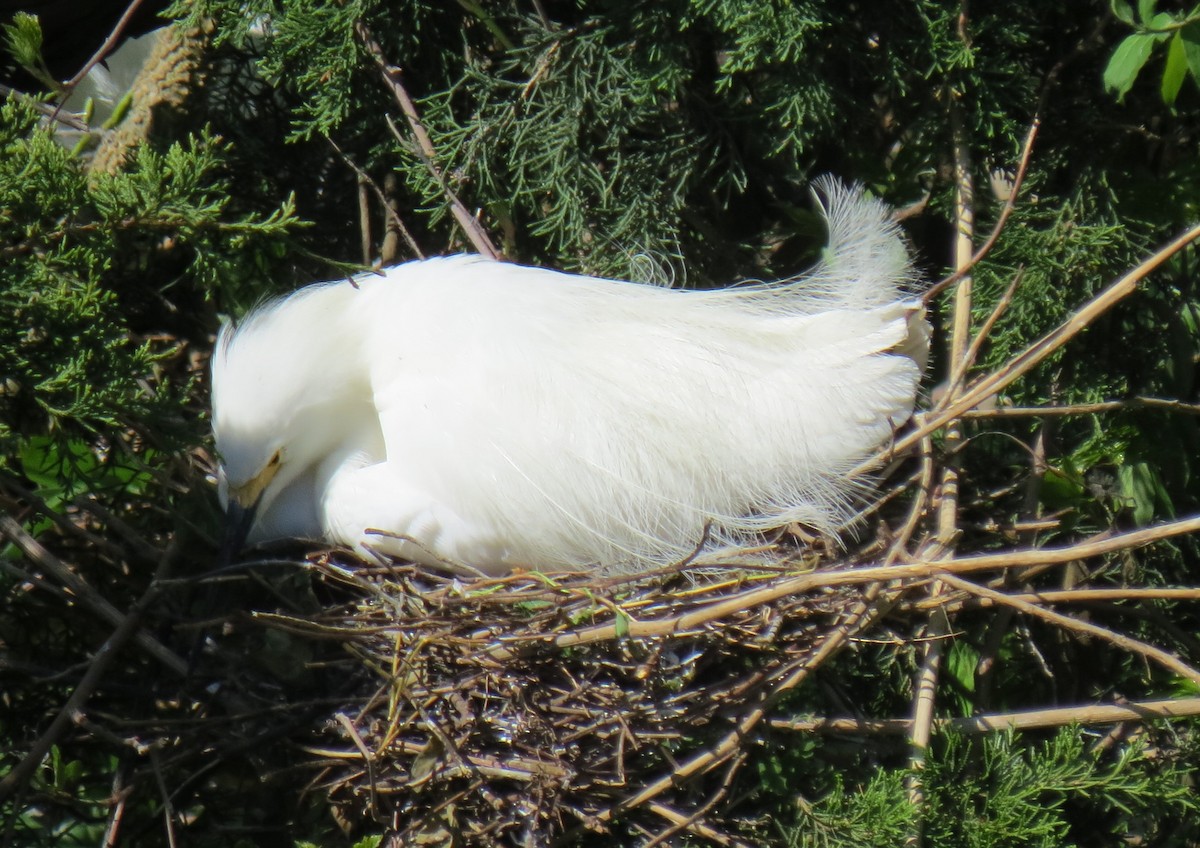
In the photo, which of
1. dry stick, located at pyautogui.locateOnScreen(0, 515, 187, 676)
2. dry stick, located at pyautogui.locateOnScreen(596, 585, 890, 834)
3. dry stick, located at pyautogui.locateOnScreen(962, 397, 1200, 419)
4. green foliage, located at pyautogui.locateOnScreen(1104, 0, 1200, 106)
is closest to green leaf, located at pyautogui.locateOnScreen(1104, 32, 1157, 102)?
green foliage, located at pyautogui.locateOnScreen(1104, 0, 1200, 106)

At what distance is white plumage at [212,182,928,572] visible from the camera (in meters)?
1.85

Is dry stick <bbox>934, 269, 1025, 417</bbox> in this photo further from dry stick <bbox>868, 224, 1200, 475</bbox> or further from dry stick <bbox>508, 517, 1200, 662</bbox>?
dry stick <bbox>508, 517, 1200, 662</bbox>

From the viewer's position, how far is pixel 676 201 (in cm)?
213

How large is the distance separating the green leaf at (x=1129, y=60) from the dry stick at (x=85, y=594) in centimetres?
167

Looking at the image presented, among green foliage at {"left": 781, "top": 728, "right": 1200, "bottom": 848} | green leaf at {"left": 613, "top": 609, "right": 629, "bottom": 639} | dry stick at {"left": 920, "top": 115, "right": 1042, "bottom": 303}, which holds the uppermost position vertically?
dry stick at {"left": 920, "top": 115, "right": 1042, "bottom": 303}

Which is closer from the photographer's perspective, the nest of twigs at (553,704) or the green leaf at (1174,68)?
the green leaf at (1174,68)

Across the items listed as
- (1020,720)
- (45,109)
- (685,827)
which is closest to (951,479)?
(1020,720)

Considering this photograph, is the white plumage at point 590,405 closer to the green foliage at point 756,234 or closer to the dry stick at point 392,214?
the green foliage at point 756,234

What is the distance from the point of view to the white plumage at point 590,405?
6.07ft

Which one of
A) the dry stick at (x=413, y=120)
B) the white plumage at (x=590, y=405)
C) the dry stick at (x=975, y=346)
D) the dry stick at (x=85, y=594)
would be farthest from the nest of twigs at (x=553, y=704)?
the dry stick at (x=413, y=120)

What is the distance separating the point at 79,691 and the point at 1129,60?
5.81 feet

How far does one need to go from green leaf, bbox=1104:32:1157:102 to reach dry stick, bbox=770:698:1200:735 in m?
0.85

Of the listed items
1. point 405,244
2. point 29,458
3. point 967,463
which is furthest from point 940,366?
point 29,458

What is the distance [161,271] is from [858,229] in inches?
55.9
